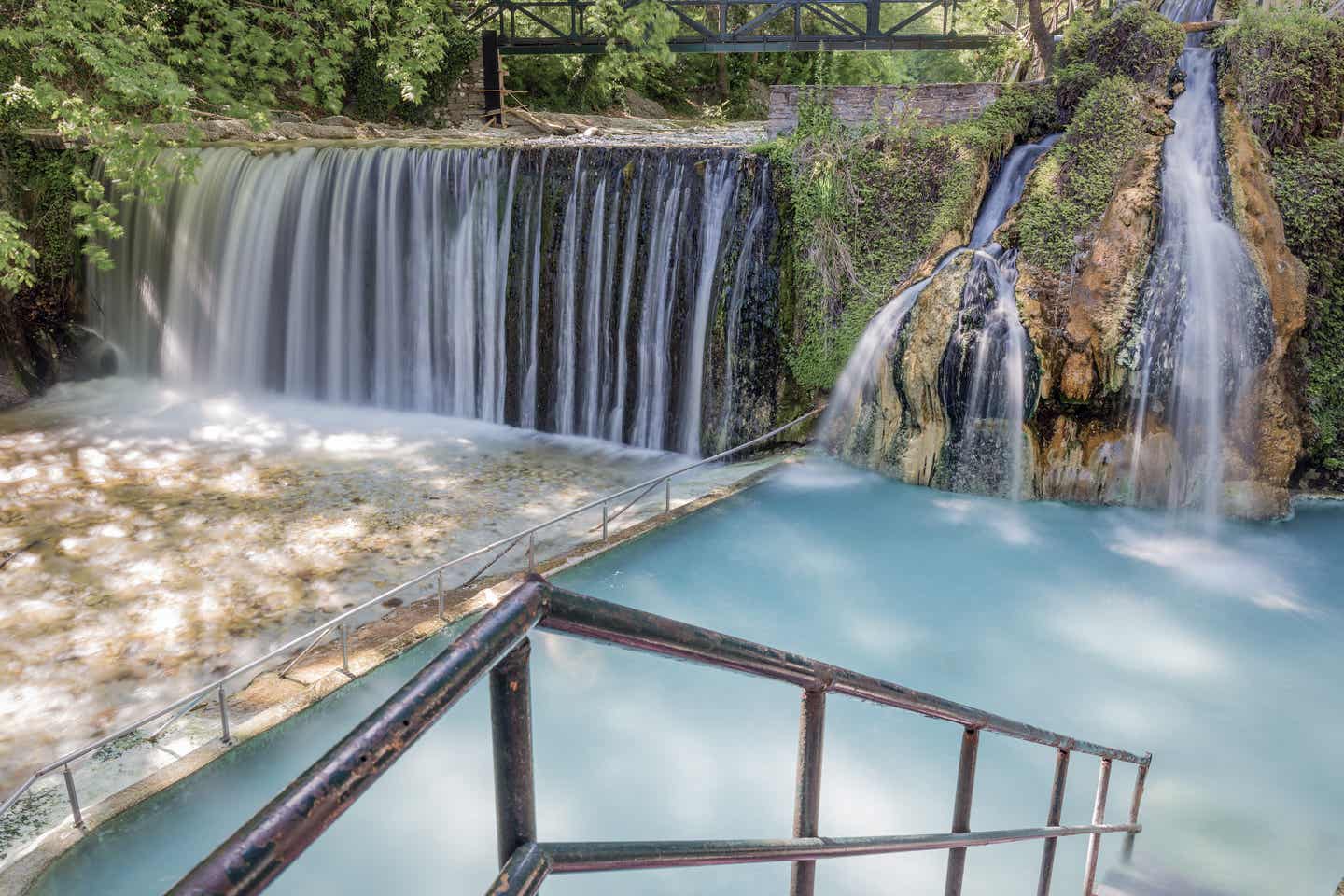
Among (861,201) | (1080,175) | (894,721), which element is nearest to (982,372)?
(1080,175)

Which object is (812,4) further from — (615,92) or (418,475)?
(418,475)

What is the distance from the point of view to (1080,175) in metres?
10.0

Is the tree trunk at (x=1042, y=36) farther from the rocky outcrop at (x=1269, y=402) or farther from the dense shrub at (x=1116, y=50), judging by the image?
the rocky outcrop at (x=1269, y=402)

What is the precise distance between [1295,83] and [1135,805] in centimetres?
856

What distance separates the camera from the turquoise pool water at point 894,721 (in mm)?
4766

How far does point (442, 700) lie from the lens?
3.21 ft

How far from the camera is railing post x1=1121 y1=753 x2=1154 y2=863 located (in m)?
4.71

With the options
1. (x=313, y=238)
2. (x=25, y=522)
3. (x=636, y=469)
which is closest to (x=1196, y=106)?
(x=636, y=469)

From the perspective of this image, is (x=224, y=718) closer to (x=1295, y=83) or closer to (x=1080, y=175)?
(x=1080, y=175)

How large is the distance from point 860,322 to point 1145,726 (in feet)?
19.3

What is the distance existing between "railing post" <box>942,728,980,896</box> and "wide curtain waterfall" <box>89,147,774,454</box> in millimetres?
9200

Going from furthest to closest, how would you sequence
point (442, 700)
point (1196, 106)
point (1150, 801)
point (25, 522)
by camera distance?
point (1196, 106) → point (25, 522) → point (1150, 801) → point (442, 700)

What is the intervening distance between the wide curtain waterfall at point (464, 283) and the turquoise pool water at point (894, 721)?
373 cm

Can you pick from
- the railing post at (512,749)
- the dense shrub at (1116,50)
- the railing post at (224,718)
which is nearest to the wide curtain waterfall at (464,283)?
the dense shrub at (1116,50)
